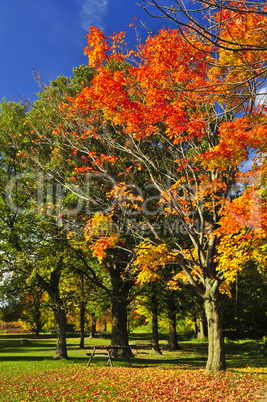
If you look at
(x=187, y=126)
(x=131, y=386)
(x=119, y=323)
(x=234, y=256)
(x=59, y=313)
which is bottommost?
(x=131, y=386)

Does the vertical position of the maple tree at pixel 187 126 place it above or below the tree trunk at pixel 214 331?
above

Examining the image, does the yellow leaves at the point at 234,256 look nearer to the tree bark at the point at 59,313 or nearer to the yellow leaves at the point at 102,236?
the yellow leaves at the point at 102,236

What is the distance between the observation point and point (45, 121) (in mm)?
14289

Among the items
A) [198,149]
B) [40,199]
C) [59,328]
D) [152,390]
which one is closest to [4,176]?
[40,199]

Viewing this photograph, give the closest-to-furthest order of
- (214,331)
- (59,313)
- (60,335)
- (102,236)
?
(214,331)
(102,236)
(60,335)
(59,313)

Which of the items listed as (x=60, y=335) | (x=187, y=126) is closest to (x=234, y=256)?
(x=187, y=126)

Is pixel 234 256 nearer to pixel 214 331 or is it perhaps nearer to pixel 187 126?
pixel 214 331

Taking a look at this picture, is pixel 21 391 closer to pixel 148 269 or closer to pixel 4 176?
pixel 148 269

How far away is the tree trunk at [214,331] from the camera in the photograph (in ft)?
33.8

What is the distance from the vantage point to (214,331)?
34.7 feet

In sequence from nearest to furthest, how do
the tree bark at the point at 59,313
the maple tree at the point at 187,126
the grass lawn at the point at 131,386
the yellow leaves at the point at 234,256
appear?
the grass lawn at the point at 131,386, the maple tree at the point at 187,126, the yellow leaves at the point at 234,256, the tree bark at the point at 59,313

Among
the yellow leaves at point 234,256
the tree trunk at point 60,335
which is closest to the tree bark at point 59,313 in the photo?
the tree trunk at point 60,335

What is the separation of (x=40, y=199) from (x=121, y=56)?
838cm

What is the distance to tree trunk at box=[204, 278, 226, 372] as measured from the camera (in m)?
10.3
